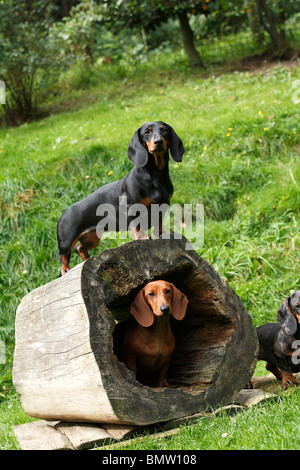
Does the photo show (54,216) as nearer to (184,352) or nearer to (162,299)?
(184,352)

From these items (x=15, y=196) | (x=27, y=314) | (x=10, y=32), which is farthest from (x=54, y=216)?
(x=10, y=32)

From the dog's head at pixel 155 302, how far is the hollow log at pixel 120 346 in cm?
9

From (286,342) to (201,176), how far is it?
3945 mm

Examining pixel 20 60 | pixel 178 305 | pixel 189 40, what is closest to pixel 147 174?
pixel 178 305

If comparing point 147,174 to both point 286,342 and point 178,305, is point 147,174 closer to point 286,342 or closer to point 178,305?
point 178,305

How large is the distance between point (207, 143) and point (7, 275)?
3481 mm

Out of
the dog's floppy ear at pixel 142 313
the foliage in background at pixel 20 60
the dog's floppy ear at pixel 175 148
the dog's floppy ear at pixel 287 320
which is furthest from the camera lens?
the foliage in background at pixel 20 60

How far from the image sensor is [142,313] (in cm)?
362

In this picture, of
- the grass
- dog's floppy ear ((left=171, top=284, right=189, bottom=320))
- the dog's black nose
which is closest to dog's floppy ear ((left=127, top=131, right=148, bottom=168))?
dog's floppy ear ((left=171, top=284, right=189, bottom=320))

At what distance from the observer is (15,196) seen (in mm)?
7512

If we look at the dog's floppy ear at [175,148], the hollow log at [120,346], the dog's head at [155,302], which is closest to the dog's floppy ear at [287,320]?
the hollow log at [120,346]

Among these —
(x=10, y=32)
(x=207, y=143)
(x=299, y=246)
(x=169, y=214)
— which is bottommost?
(x=299, y=246)

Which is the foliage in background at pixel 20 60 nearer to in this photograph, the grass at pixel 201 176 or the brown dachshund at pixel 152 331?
the grass at pixel 201 176

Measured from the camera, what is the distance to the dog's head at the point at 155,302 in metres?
3.51
